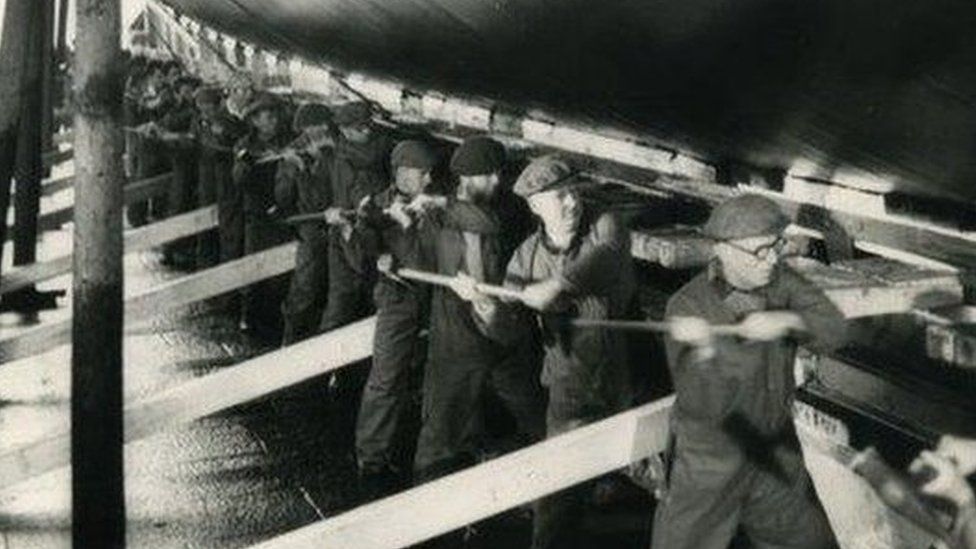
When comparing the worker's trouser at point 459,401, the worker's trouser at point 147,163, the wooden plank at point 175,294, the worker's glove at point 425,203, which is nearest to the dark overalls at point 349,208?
the wooden plank at point 175,294

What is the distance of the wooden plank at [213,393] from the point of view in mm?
5051

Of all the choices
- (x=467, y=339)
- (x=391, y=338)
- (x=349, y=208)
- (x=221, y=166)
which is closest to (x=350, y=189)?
(x=349, y=208)

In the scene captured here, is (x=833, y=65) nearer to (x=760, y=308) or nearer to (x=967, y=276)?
(x=760, y=308)

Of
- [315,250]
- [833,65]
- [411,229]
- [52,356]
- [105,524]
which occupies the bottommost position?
[52,356]

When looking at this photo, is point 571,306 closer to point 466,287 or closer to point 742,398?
point 466,287

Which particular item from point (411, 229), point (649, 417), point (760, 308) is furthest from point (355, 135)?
point (760, 308)

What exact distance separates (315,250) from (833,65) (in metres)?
Result: 5.07

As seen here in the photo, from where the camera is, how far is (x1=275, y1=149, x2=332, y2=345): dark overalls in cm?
763

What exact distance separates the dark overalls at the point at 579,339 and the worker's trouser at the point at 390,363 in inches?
45.7

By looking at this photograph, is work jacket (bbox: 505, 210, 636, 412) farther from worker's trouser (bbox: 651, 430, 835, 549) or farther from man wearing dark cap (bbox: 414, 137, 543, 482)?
worker's trouser (bbox: 651, 430, 835, 549)

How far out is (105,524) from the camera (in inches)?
183

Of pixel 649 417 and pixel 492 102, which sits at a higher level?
pixel 492 102

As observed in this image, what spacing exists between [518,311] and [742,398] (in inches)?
66.6

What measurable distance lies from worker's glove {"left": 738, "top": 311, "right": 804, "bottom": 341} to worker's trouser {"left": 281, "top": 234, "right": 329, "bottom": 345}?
4.73 meters
